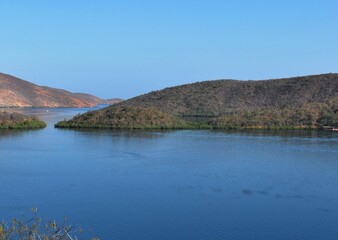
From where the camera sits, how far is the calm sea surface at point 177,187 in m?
14.4

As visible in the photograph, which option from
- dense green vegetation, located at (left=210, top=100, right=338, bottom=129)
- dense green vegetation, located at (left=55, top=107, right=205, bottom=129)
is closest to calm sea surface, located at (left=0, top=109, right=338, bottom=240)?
dense green vegetation, located at (left=55, top=107, right=205, bottom=129)

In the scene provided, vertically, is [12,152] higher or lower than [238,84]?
lower

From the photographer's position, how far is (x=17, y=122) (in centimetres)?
4656

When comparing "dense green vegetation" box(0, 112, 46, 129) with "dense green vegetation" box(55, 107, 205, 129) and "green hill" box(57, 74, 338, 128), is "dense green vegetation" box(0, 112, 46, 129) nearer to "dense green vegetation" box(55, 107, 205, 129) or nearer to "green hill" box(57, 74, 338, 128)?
"dense green vegetation" box(55, 107, 205, 129)

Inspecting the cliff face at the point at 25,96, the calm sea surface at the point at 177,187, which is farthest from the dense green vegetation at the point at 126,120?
the cliff face at the point at 25,96

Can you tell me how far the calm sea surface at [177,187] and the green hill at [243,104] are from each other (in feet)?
50.2

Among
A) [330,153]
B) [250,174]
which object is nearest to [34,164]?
[250,174]

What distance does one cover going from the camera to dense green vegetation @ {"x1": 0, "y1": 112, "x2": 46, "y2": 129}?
1813 inches

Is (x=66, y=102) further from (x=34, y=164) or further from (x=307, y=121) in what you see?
(x=34, y=164)

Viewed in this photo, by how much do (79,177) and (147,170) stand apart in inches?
130

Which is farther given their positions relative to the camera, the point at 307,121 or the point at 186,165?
the point at 307,121

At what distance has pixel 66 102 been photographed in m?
155

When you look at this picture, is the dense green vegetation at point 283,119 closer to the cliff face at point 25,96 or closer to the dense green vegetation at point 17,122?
the dense green vegetation at point 17,122

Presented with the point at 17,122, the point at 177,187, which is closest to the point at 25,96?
the point at 17,122
